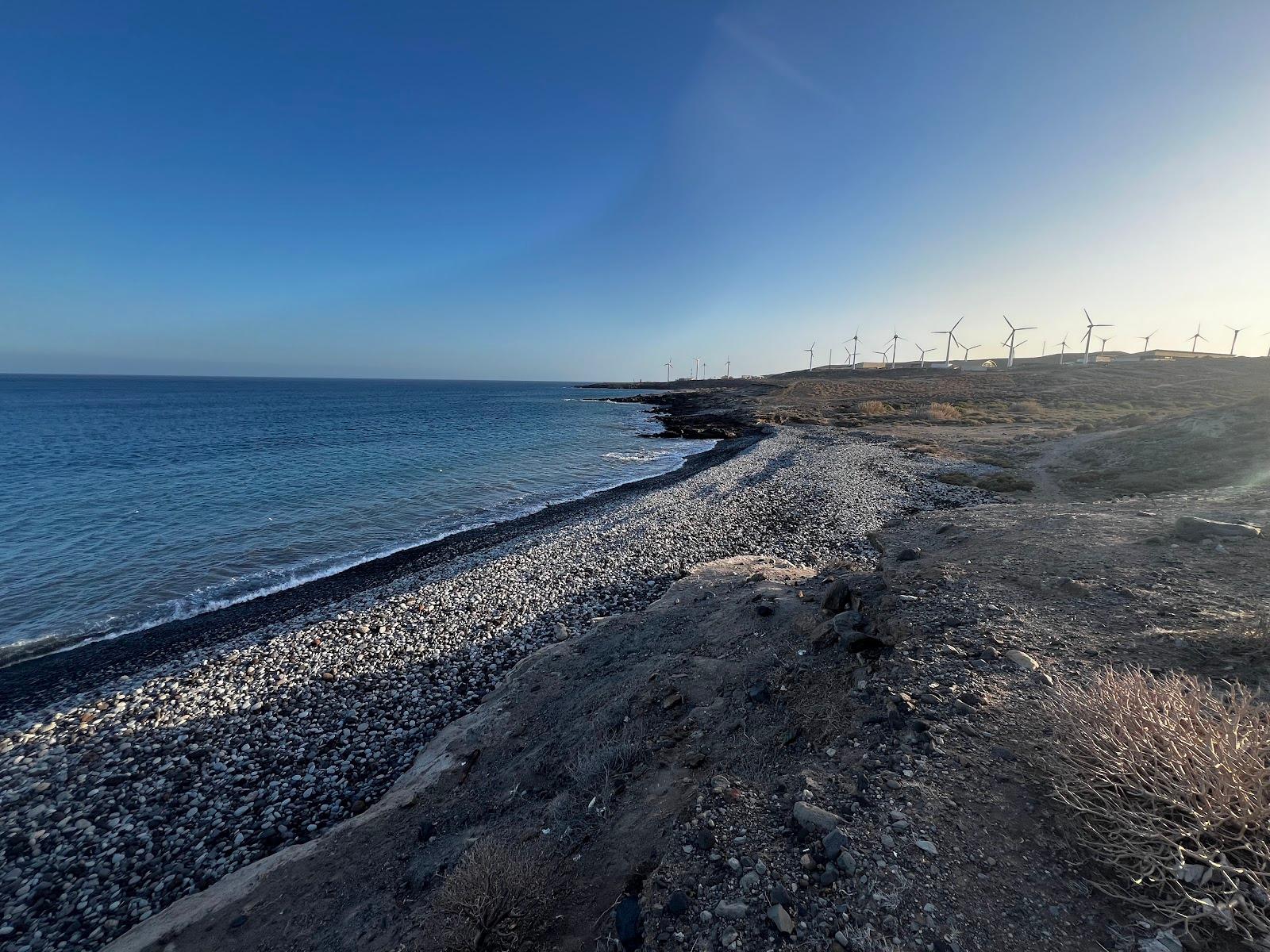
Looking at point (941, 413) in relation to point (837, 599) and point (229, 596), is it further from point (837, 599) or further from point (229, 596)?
point (229, 596)

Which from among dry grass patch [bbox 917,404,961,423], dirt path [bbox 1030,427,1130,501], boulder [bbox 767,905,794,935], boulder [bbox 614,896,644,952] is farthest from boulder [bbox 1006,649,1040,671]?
dry grass patch [bbox 917,404,961,423]

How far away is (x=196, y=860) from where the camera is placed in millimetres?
6977

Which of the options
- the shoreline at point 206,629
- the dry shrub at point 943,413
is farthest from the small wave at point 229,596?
the dry shrub at point 943,413

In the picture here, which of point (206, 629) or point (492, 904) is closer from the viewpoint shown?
point (492, 904)

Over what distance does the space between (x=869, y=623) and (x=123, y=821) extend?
12522 mm

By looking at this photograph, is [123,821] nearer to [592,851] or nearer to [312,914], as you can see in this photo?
[312,914]

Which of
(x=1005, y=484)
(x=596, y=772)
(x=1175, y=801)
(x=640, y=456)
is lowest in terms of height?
(x=640, y=456)

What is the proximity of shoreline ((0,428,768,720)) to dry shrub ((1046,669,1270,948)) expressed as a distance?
1772 centimetres

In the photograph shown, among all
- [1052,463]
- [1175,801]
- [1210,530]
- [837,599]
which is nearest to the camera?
[1175,801]

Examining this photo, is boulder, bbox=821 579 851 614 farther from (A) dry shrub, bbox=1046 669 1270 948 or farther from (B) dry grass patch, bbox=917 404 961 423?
(B) dry grass patch, bbox=917 404 961 423

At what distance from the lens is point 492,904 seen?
4551mm

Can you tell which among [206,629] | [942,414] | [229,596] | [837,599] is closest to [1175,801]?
[837,599]

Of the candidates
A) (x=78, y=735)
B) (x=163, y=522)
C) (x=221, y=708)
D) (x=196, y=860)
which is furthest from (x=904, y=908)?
(x=163, y=522)

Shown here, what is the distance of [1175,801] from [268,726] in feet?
43.0
